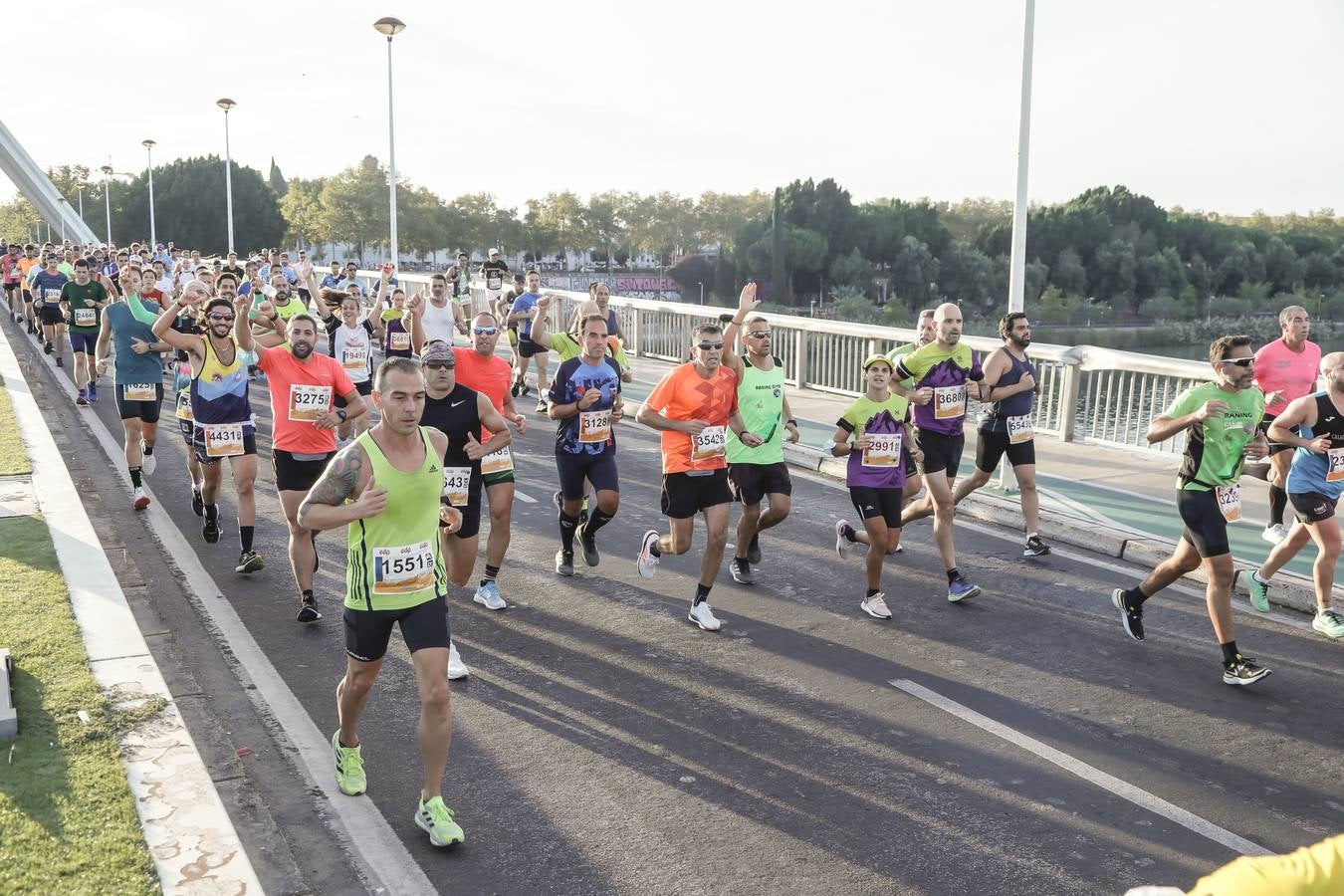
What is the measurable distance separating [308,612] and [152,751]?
7.88ft

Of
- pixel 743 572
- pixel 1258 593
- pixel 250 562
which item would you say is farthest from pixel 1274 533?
pixel 250 562

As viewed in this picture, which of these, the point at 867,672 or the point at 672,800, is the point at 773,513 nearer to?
the point at 867,672

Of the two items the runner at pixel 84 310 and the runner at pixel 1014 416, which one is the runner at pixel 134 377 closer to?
the runner at pixel 84 310

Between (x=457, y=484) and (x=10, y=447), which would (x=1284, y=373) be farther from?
(x=10, y=447)

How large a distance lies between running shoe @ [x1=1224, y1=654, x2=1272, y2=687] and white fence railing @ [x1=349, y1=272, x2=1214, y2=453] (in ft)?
13.9

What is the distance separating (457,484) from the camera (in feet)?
24.9

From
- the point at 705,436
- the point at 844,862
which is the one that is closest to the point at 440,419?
the point at 705,436

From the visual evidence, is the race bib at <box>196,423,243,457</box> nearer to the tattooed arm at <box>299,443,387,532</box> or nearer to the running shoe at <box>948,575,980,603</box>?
the tattooed arm at <box>299,443,387,532</box>

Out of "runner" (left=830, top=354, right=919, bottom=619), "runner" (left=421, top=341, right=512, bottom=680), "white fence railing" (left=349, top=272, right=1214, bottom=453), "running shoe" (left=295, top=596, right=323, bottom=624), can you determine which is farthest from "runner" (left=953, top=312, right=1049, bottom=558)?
"running shoe" (left=295, top=596, right=323, bottom=624)

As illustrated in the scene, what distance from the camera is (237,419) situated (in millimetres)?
9250

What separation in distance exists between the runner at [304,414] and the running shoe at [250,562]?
957mm

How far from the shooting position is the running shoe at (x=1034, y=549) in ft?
32.3

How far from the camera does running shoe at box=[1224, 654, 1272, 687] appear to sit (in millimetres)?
6895

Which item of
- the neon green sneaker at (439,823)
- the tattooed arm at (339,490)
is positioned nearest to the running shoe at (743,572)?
the neon green sneaker at (439,823)
